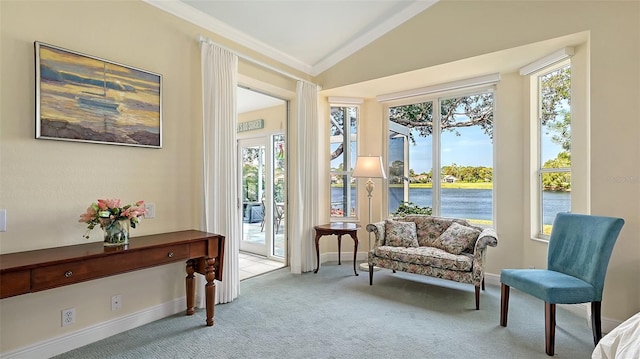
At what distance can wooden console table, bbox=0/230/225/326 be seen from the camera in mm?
1782

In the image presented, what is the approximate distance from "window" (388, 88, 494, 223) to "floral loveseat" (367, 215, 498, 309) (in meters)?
0.55

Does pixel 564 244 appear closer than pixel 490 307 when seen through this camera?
Yes

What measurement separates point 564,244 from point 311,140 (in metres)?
3.11

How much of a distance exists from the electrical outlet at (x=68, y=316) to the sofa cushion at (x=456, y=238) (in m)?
3.55

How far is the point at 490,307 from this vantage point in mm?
3139

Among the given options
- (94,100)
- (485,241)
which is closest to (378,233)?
(485,241)

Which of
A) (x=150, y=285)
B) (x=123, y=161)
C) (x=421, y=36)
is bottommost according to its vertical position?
(x=150, y=285)

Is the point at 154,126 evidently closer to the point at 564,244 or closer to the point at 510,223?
the point at 564,244

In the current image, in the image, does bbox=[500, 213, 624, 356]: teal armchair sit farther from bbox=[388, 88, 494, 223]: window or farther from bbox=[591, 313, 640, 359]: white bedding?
bbox=[388, 88, 494, 223]: window

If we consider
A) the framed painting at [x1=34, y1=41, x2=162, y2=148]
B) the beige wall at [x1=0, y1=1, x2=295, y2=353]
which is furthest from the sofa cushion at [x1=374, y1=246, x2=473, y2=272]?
the framed painting at [x1=34, y1=41, x2=162, y2=148]

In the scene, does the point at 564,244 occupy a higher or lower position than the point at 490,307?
higher

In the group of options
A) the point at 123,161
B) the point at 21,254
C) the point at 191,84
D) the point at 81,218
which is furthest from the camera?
the point at 191,84

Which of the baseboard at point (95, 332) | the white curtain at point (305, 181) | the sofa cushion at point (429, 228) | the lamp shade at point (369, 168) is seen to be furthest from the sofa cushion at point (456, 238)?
the baseboard at point (95, 332)

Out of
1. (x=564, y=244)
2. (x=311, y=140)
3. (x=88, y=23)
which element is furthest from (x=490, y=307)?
(x=88, y=23)
